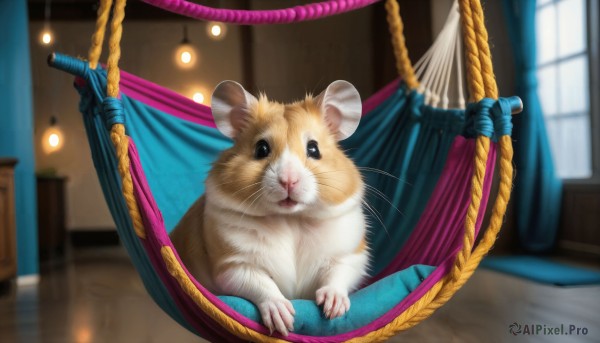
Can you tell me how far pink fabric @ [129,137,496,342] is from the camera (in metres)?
1.07

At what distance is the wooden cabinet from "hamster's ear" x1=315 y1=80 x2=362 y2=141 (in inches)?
92.1

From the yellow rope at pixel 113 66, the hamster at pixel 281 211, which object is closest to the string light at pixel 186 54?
the yellow rope at pixel 113 66

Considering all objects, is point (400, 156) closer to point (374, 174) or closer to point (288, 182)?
point (374, 174)

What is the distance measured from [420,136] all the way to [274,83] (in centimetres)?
253

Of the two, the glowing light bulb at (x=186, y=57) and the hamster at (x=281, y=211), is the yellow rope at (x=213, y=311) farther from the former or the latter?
the glowing light bulb at (x=186, y=57)

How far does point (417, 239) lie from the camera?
1.42 metres

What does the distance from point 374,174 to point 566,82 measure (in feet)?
8.00

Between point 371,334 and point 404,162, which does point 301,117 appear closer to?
point 371,334

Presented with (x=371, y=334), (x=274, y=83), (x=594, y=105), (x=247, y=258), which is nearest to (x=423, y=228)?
(x=371, y=334)

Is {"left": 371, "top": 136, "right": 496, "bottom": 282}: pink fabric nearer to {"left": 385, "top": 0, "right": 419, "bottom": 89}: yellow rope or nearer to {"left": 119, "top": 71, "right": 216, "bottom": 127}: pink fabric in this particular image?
{"left": 385, "top": 0, "right": 419, "bottom": 89}: yellow rope

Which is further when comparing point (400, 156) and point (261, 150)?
point (400, 156)

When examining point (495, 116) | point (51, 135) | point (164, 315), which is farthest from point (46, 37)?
point (495, 116)

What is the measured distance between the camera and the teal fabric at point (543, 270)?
263 cm

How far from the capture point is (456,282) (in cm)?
112
